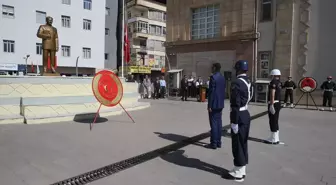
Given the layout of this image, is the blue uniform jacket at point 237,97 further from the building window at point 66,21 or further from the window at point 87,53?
the window at point 87,53

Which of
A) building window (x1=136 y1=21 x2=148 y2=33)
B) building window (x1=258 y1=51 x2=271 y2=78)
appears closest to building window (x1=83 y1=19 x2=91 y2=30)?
building window (x1=136 y1=21 x2=148 y2=33)

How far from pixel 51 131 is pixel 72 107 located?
2.51m

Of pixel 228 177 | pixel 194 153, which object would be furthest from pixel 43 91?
pixel 228 177

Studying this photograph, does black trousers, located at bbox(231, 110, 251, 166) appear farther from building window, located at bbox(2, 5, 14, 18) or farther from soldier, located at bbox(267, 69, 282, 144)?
building window, located at bbox(2, 5, 14, 18)

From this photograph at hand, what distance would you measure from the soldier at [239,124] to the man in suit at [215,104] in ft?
5.68

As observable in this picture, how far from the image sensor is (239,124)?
14.3ft

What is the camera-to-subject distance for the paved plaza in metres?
4.30

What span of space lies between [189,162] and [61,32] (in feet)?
97.2

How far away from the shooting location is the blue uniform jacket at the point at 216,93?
20.2 feet

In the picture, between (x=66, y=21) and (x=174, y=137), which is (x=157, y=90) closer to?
(x=174, y=137)

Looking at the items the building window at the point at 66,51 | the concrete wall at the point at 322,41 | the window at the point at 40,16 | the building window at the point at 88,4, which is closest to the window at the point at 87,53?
the building window at the point at 66,51

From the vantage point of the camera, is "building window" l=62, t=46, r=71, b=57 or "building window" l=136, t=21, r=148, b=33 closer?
"building window" l=62, t=46, r=71, b=57

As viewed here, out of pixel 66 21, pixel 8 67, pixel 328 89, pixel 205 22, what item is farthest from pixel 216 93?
pixel 66 21

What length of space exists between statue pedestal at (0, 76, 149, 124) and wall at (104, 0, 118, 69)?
91.6 feet
